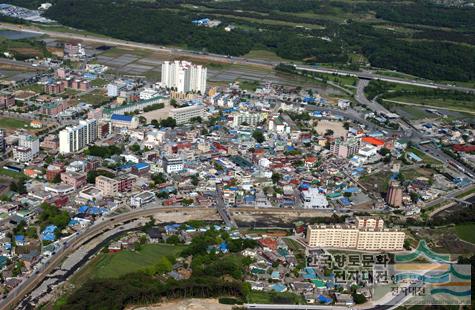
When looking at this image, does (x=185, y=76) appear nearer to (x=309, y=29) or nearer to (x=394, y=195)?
(x=394, y=195)

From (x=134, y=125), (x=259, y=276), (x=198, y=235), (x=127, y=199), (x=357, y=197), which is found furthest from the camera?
(x=134, y=125)

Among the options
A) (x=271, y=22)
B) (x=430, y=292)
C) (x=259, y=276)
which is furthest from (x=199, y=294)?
(x=271, y=22)

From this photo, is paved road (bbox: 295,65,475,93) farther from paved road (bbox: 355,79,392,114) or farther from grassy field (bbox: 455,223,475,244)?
grassy field (bbox: 455,223,475,244)

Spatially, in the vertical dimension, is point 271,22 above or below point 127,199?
above

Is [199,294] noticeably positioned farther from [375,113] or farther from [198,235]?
[375,113]

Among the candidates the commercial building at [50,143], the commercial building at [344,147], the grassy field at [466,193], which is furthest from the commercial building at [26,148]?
the grassy field at [466,193]

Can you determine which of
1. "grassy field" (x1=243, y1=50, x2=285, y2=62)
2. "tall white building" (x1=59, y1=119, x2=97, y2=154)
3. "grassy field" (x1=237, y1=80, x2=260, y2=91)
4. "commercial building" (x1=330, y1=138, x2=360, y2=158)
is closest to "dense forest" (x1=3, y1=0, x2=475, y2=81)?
"grassy field" (x1=243, y1=50, x2=285, y2=62)

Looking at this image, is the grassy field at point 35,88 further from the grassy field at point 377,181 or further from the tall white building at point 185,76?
the grassy field at point 377,181
